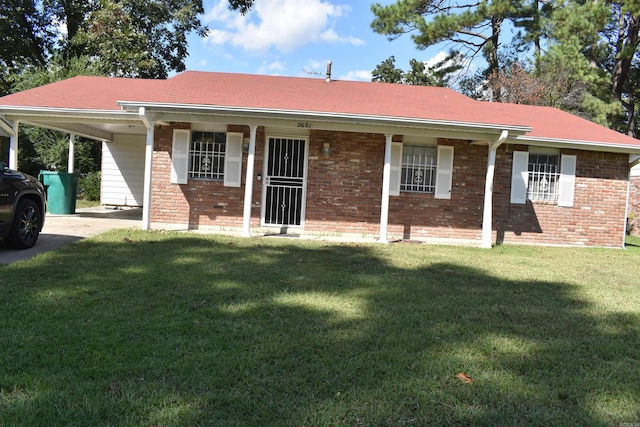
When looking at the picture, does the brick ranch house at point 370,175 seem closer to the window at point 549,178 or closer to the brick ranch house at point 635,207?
the window at point 549,178

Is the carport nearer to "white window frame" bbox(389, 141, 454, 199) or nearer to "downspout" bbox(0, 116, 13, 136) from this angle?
"downspout" bbox(0, 116, 13, 136)

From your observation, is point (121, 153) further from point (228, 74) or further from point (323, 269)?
point (323, 269)

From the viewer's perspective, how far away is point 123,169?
16094 mm

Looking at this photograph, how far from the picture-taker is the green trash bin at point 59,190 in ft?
42.2

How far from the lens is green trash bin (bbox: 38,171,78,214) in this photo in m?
12.9

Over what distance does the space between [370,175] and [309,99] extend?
2322mm

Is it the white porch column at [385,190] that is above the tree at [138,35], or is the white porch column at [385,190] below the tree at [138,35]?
Answer: below

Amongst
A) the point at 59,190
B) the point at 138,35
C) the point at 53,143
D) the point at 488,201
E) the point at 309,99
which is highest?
the point at 138,35

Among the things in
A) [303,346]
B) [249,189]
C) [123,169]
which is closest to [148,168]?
[249,189]

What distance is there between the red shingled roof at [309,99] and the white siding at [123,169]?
2336mm

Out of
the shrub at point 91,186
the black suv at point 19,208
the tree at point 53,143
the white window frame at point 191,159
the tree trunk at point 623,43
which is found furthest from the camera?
the tree trunk at point 623,43

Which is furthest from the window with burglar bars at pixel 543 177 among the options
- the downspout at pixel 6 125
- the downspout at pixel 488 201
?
the downspout at pixel 6 125

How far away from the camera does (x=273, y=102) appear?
10852 mm

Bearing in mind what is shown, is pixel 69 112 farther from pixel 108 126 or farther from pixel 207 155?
pixel 207 155
